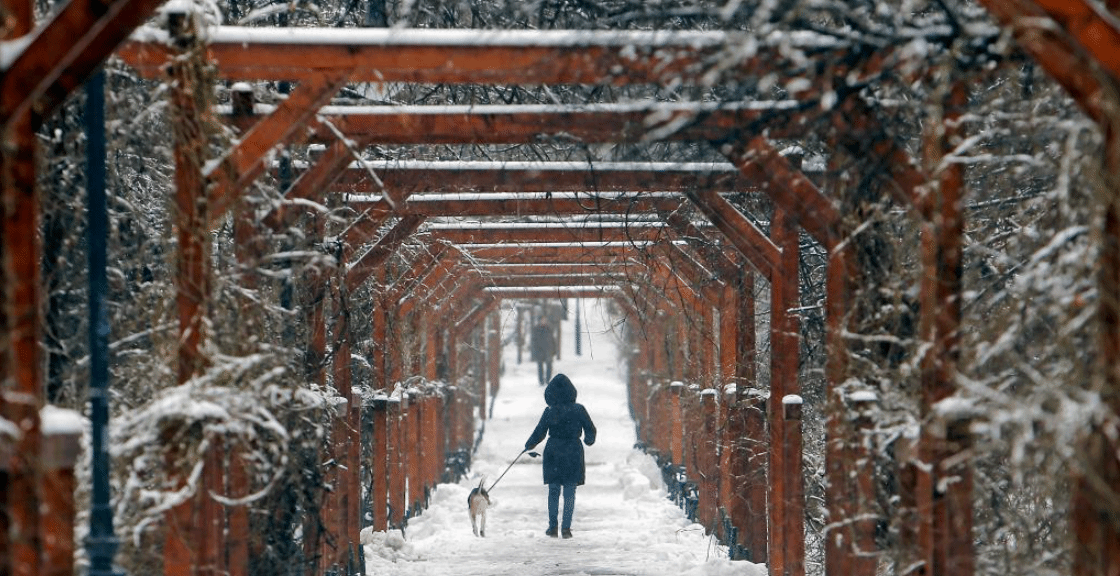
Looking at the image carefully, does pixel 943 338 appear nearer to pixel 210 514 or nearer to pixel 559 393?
pixel 210 514

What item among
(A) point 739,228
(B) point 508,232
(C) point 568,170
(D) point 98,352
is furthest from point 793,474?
(D) point 98,352

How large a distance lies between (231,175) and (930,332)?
3.03 meters

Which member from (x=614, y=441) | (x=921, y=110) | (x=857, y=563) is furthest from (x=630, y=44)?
(x=614, y=441)

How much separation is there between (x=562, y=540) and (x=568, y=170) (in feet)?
21.4

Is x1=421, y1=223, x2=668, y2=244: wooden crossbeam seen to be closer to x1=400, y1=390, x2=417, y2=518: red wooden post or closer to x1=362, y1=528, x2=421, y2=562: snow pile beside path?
x1=400, y1=390, x2=417, y2=518: red wooden post

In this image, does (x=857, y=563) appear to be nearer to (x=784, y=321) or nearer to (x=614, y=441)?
(x=784, y=321)

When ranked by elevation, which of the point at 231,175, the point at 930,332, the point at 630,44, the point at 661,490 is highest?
the point at 630,44

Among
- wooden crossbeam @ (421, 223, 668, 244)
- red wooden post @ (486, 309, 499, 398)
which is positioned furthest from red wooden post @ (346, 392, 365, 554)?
red wooden post @ (486, 309, 499, 398)

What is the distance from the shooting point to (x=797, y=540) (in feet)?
33.8

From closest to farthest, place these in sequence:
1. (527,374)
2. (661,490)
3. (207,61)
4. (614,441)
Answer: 1. (207,61)
2. (661,490)
3. (614,441)
4. (527,374)

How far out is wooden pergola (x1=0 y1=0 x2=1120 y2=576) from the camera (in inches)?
181

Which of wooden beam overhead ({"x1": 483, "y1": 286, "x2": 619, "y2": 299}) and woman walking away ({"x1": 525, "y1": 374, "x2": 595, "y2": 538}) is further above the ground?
wooden beam overhead ({"x1": 483, "y1": 286, "x2": 619, "y2": 299})

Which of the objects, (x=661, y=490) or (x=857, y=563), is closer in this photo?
(x=857, y=563)

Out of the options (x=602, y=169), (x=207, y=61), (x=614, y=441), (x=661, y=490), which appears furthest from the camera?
(x=614, y=441)
